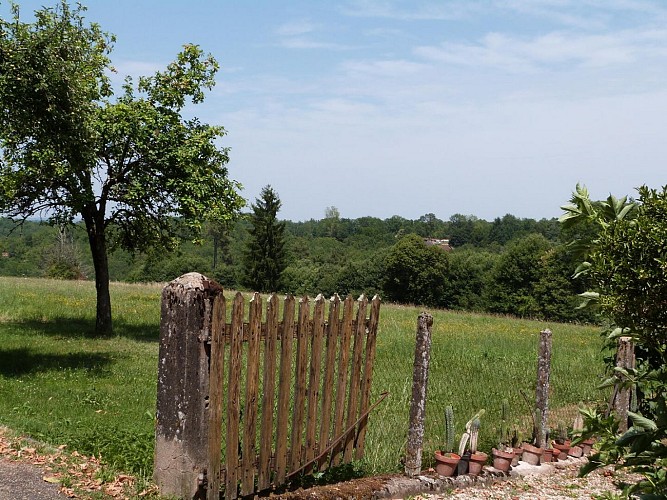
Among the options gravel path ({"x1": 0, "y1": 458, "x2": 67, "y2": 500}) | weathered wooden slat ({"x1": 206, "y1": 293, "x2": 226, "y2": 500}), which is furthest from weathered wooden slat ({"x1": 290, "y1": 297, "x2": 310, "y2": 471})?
gravel path ({"x1": 0, "y1": 458, "x2": 67, "y2": 500})

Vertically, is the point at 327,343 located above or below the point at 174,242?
below

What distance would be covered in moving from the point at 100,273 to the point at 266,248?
48211 mm

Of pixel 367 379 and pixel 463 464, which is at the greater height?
pixel 367 379

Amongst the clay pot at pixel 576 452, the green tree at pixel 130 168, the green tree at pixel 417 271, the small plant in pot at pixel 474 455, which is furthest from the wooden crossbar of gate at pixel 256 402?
the green tree at pixel 417 271

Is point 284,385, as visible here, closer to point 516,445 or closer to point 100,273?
point 516,445

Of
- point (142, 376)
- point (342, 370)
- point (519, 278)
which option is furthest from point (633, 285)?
point (519, 278)

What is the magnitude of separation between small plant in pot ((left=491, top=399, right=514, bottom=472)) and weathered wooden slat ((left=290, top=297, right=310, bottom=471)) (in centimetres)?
285

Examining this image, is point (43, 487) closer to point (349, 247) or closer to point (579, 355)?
point (579, 355)

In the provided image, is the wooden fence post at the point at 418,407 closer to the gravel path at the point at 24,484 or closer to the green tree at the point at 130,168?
the gravel path at the point at 24,484

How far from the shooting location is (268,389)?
587cm

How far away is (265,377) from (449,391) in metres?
6.62

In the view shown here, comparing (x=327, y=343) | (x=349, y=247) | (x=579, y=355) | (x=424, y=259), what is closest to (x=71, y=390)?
(x=327, y=343)

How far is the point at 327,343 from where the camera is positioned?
6.50m

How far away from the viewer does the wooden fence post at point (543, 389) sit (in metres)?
8.45
